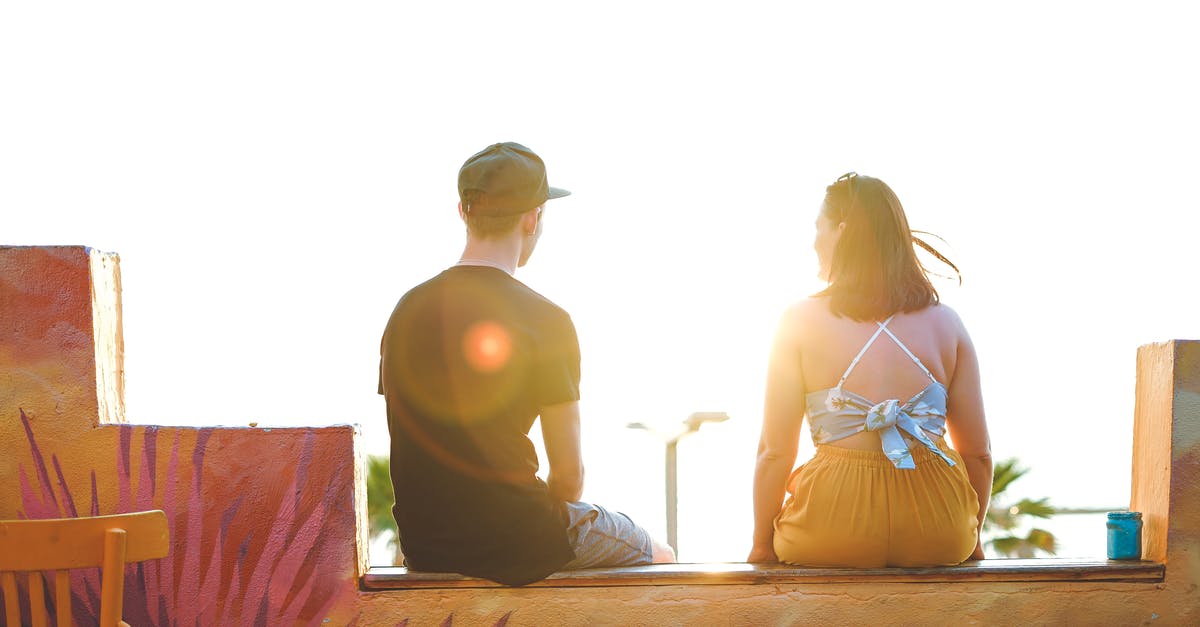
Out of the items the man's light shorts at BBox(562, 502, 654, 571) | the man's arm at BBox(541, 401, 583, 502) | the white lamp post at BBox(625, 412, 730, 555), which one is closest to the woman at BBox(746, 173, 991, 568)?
the man's light shorts at BBox(562, 502, 654, 571)

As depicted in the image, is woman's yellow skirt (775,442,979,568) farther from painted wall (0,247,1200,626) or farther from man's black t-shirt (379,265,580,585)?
man's black t-shirt (379,265,580,585)

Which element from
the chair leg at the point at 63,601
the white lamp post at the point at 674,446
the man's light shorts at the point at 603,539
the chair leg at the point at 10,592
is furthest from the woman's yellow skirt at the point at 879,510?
the white lamp post at the point at 674,446

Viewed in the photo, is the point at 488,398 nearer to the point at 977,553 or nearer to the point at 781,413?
the point at 781,413

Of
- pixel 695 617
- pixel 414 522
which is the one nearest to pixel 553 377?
pixel 414 522

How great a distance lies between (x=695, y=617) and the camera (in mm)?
3186

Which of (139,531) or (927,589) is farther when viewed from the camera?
(927,589)

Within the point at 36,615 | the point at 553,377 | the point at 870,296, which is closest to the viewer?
the point at 36,615

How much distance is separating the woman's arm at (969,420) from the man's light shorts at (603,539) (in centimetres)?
103

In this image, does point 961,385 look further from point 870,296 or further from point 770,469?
point 770,469

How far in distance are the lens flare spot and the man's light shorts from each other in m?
0.54

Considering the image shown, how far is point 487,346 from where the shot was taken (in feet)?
9.41

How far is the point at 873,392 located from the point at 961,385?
1.09 ft

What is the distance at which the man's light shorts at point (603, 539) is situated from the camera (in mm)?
3139

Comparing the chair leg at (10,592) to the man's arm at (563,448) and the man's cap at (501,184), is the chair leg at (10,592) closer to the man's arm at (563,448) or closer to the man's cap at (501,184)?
the man's arm at (563,448)
